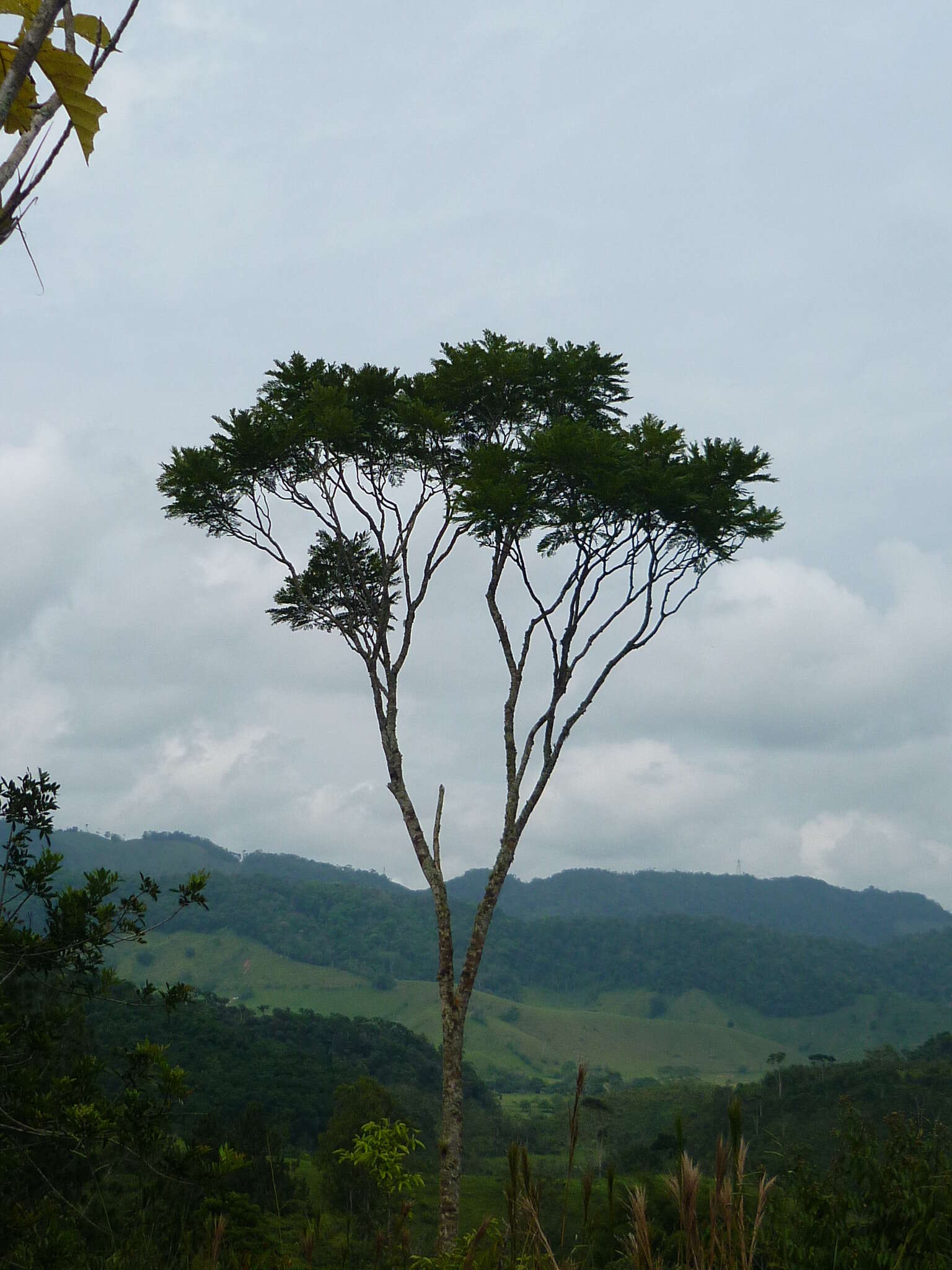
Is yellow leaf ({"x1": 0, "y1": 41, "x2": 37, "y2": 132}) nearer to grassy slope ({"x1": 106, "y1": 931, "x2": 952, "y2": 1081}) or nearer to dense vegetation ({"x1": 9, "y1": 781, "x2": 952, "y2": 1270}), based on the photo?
dense vegetation ({"x1": 9, "y1": 781, "x2": 952, "y2": 1270})

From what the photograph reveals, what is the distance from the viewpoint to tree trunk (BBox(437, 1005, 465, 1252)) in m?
14.1

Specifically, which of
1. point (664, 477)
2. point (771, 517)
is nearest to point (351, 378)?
point (664, 477)

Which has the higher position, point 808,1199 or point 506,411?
point 506,411

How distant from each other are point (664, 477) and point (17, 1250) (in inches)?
581

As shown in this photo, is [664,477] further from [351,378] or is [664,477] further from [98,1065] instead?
[98,1065]

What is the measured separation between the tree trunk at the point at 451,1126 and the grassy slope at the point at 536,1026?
16270cm

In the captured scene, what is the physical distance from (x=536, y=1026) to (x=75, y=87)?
681ft

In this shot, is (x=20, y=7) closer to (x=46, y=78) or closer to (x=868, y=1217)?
(x=46, y=78)

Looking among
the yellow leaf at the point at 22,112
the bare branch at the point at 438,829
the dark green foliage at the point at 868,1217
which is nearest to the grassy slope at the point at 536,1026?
the bare branch at the point at 438,829

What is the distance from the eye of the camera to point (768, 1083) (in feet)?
282

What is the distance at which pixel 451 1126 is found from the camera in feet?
49.0

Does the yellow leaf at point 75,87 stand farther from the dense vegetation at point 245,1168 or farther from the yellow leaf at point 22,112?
the dense vegetation at point 245,1168

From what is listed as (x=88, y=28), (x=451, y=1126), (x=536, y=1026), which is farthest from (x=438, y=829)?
(x=536, y=1026)

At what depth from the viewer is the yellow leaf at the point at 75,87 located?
8.50ft
